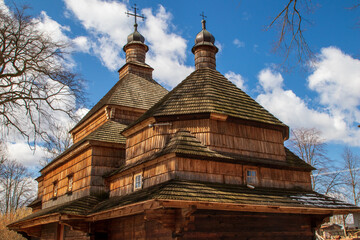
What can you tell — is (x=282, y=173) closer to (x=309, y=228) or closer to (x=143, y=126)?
(x=309, y=228)

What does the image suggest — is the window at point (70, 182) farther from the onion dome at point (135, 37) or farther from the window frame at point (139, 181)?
the onion dome at point (135, 37)

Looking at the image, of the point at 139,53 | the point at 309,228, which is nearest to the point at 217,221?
the point at 309,228

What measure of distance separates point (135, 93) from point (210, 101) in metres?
7.85

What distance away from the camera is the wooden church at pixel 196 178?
980 cm

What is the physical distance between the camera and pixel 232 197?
32.8 feet

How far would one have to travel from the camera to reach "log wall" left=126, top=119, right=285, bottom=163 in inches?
468

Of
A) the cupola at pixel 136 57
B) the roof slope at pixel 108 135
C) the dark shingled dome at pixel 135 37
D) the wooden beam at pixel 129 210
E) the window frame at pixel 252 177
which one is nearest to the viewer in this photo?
the wooden beam at pixel 129 210

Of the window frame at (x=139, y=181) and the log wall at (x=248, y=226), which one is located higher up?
the window frame at (x=139, y=181)

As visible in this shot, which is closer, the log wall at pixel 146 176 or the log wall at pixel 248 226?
the log wall at pixel 248 226

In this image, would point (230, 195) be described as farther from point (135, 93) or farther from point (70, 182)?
point (135, 93)

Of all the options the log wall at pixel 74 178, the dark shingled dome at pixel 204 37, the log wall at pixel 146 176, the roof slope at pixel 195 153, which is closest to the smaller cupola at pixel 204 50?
the dark shingled dome at pixel 204 37

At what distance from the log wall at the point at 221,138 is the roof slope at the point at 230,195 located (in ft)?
4.83

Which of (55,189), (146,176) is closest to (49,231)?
(55,189)

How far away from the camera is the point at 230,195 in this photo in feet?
33.2
